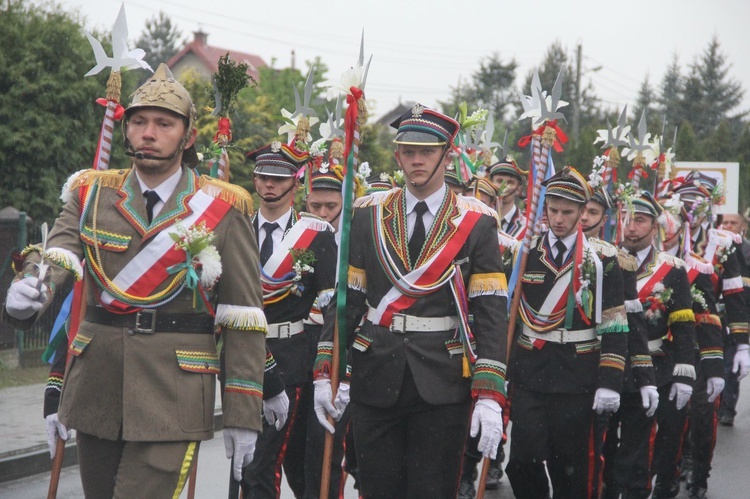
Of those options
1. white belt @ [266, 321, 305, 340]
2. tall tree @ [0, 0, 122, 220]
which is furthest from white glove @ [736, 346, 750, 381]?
tall tree @ [0, 0, 122, 220]

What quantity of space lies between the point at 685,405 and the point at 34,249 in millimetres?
6108

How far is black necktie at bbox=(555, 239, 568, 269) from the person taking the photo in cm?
755

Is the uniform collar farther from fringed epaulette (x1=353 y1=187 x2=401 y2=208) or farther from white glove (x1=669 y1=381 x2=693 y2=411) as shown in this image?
white glove (x1=669 y1=381 x2=693 y2=411)

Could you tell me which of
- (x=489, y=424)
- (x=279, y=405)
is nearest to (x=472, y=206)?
(x=489, y=424)

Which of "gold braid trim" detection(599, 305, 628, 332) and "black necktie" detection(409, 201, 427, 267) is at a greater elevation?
"black necktie" detection(409, 201, 427, 267)

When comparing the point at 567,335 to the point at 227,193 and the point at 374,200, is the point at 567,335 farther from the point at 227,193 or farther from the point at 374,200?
the point at 227,193

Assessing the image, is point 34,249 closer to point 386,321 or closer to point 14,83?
point 386,321

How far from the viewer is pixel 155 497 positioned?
4.36 meters

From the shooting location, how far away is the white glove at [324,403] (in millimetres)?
5875

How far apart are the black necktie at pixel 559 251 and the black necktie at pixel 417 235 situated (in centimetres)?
202

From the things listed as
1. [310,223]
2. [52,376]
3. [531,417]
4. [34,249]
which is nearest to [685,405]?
[531,417]

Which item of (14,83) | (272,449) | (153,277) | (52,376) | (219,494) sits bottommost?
(219,494)

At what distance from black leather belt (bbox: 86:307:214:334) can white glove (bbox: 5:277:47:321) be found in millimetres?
491

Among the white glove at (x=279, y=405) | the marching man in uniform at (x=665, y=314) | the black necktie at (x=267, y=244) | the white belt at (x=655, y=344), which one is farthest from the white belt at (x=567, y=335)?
the white glove at (x=279, y=405)
